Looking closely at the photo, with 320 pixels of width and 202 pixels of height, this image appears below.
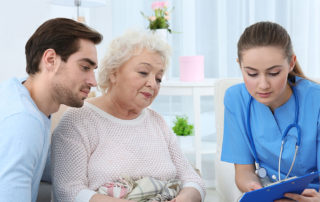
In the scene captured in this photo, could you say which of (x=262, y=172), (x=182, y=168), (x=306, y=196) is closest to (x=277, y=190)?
(x=306, y=196)

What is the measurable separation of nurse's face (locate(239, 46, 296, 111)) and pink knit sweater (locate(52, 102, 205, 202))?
1.44 feet

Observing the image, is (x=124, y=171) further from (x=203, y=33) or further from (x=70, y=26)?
(x=203, y=33)

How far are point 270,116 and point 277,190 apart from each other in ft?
1.37

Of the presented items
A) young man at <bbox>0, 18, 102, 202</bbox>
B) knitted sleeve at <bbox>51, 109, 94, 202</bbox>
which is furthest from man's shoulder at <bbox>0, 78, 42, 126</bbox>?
knitted sleeve at <bbox>51, 109, 94, 202</bbox>

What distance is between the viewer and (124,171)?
1.30 meters

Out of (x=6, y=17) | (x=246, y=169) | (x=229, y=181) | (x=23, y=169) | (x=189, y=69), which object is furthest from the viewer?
(x=189, y=69)

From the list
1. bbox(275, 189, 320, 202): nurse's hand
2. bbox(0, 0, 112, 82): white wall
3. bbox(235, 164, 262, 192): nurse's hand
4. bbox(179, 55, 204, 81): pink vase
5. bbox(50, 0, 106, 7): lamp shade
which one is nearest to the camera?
bbox(275, 189, 320, 202): nurse's hand

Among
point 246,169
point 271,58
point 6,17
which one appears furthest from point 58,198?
point 6,17

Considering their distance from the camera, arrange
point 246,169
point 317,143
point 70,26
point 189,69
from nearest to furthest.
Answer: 1. point 70,26
2. point 317,143
3. point 246,169
4. point 189,69

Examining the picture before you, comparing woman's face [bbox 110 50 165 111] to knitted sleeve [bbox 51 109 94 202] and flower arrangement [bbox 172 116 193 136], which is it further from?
flower arrangement [bbox 172 116 193 136]

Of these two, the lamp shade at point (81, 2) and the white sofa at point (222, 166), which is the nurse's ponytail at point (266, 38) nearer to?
the white sofa at point (222, 166)

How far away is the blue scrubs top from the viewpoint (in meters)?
1.30

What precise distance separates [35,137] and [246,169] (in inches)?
32.9

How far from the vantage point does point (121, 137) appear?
4.48ft
